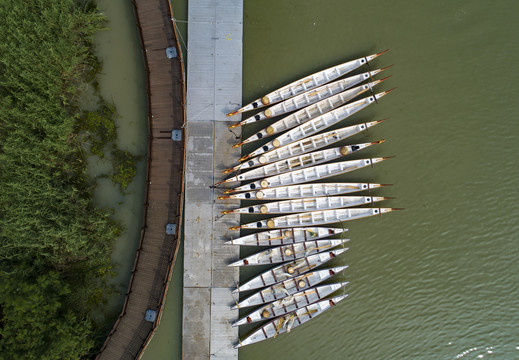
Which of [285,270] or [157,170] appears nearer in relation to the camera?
[157,170]

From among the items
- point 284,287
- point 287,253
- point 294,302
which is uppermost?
point 287,253

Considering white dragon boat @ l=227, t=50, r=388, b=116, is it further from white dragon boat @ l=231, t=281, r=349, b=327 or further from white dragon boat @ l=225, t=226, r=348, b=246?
white dragon boat @ l=231, t=281, r=349, b=327

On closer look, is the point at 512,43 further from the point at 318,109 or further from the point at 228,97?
the point at 228,97

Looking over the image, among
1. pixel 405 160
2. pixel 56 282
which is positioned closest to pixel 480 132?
pixel 405 160

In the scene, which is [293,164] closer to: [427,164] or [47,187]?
[427,164]

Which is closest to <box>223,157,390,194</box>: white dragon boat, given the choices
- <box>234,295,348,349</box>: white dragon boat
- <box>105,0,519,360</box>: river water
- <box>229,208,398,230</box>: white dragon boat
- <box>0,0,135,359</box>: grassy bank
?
<box>105,0,519,360</box>: river water

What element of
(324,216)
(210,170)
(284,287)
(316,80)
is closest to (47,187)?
(210,170)

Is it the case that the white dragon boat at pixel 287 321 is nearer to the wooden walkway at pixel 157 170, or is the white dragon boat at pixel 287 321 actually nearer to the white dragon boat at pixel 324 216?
the white dragon boat at pixel 324 216

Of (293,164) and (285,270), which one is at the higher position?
(293,164)
